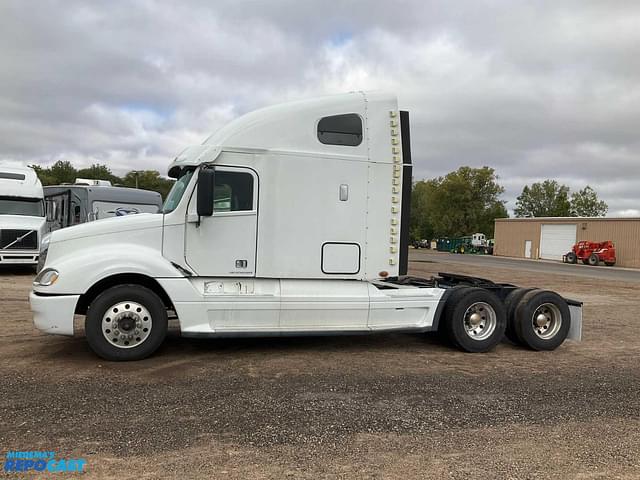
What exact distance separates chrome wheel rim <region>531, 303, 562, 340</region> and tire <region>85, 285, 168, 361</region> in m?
5.23

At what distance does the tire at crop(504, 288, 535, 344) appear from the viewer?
7445 millimetres

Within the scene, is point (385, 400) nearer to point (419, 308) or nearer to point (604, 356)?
point (419, 308)

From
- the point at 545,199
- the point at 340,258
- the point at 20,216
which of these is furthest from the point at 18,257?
the point at 545,199

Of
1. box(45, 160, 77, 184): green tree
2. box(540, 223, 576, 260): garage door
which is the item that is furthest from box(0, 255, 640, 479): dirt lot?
box(45, 160, 77, 184): green tree

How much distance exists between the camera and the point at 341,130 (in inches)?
266

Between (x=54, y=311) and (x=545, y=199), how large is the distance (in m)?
103

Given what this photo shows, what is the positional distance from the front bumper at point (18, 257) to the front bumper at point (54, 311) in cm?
1152

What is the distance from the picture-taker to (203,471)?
135 inches

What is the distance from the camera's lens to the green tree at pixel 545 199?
315 ft

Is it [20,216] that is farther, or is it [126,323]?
[20,216]

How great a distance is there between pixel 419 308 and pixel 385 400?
219 cm

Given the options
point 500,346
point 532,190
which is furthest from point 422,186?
point 500,346

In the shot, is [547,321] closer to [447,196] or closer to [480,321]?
[480,321]

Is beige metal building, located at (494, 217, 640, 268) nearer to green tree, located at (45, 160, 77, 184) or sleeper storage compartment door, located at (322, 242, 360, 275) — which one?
sleeper storage compartment door, located at (322, 242, 360, 275)
